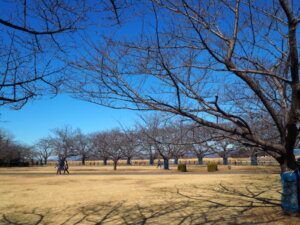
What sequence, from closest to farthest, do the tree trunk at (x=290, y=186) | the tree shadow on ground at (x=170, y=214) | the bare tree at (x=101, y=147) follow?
the tree shadow on ground at (x=170, y=214) < the tree trunk at (x=290, y=186) < the bare tree at (x=101, y=147)

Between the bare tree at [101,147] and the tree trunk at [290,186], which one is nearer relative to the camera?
the tree trunk at [290,186]

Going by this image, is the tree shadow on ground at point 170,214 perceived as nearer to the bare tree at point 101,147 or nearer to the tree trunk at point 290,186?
the tree trunk at point 290,186

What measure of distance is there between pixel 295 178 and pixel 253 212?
1.43 metres

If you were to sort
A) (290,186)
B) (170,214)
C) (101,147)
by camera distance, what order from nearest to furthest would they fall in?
1. (290,186)
2. (170,214)
3. (101,147)

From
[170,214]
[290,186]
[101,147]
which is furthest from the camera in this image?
[101,147]

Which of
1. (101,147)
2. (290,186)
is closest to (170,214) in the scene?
(290,186)

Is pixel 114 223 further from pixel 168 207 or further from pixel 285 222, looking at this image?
pixel 285 222

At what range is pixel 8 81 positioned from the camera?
424cm

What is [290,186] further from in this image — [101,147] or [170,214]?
[101,147]

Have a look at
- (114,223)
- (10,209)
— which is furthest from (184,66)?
(10,209)

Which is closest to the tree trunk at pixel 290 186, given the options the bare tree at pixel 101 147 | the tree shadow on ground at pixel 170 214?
the tree shadow on ground at pixel 170 214

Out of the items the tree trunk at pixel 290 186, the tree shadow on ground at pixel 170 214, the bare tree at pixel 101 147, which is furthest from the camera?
the bare tree at pixel 101 147

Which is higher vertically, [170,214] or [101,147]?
[101,147]

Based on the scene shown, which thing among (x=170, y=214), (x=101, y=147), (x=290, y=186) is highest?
(x=101, y=147)
